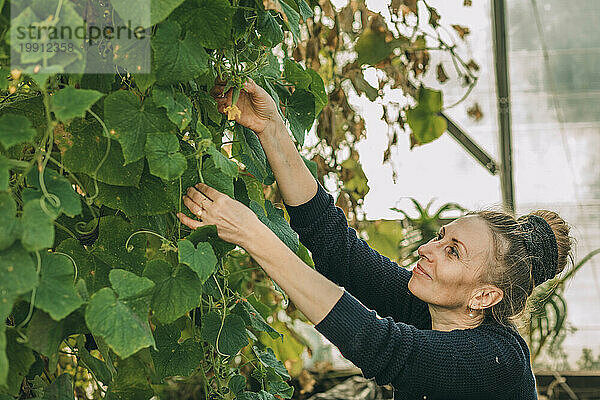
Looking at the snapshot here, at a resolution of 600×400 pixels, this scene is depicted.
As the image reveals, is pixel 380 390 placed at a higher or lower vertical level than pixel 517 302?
lower

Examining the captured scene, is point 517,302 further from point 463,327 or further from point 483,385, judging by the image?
point 483,385

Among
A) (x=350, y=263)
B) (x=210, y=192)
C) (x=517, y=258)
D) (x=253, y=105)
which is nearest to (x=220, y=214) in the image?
(x=210, y=192)

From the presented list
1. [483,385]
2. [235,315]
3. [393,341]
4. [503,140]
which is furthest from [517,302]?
[503,140]

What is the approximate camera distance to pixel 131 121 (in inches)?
30.5

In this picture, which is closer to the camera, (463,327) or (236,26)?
(236,26)

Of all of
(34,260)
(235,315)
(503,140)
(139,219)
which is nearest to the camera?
(34,260)

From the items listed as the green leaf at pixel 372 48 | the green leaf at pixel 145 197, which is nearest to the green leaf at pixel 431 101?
the green leaf at pixel 372 48

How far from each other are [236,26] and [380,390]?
1746 mm

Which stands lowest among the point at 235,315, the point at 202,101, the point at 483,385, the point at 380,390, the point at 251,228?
the point at 380,390

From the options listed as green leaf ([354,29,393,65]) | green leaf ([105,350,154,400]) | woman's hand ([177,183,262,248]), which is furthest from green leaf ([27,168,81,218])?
green leaf ([354,29,393,65])

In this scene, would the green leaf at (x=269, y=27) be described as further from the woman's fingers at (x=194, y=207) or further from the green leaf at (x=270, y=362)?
the green leaf at (x=270, y=362)

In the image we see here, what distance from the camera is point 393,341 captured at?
106 centimetres

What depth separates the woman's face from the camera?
4.08ft

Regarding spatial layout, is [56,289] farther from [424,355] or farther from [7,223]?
[424,355]
